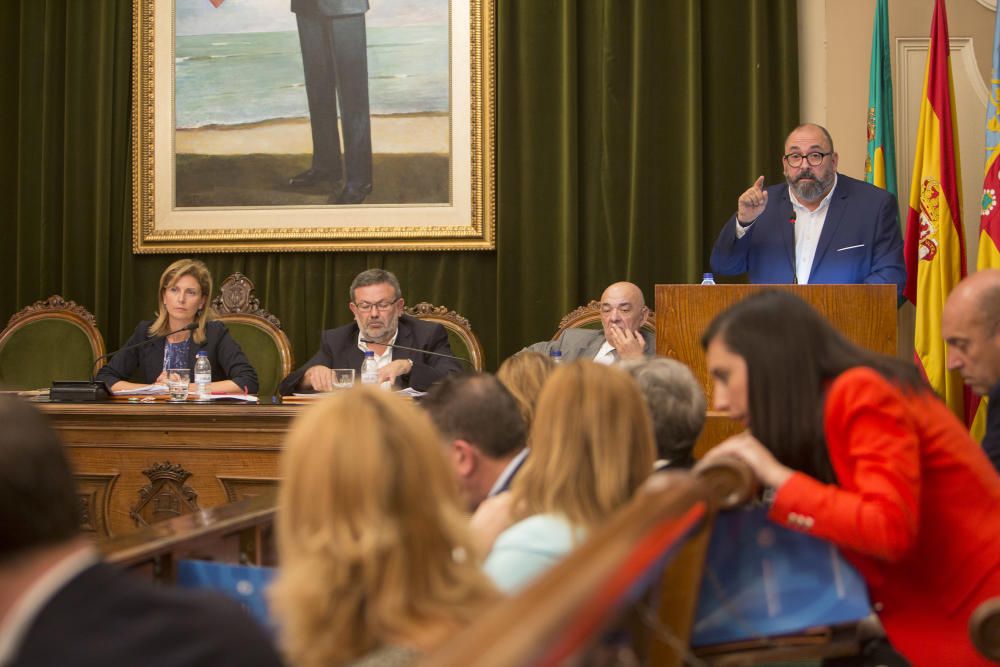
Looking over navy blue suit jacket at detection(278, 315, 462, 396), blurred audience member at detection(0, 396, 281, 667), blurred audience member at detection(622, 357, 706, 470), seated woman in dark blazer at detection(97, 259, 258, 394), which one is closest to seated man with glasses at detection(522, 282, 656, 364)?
navy blue suit jacket at detection(278, 315, 462, 396)

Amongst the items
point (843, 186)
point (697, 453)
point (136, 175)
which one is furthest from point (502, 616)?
point (136, 175)

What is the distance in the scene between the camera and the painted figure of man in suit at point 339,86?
6.41 meters

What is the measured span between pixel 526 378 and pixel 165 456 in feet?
6.88

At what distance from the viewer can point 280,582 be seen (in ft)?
4.03

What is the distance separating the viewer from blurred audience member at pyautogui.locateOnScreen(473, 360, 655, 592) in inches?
67.5

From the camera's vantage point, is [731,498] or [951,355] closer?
[731,498]

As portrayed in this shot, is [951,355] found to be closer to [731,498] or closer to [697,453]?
[697,453]

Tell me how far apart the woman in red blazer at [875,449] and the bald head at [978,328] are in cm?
75

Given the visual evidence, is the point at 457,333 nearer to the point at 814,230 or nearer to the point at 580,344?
the point at 580,344

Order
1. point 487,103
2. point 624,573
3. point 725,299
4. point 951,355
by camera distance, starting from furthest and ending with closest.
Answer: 1. point 487,103
2. point 725,299
3. point 951,355
4. point 624,573

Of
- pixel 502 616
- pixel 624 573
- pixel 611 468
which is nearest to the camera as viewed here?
pixel 502 616

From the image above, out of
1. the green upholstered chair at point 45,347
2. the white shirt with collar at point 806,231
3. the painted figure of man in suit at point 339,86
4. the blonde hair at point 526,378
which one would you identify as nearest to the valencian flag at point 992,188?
the white shirt with collar at point 806,231

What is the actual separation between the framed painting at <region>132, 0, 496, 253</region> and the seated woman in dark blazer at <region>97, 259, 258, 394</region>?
3.90 feet

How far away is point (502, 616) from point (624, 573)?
22 cm
